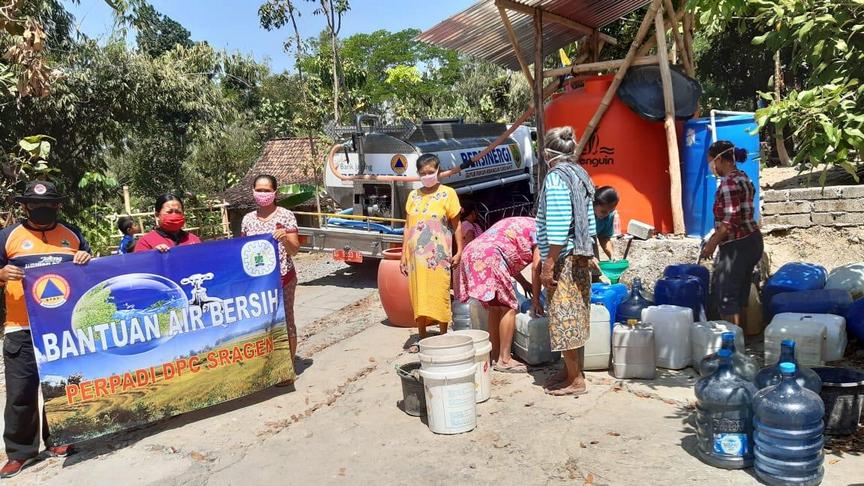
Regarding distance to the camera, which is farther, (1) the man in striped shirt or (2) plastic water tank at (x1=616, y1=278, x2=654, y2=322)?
(2) plastic water tank at (x1=616, y1=278, x2=654, y2=322)

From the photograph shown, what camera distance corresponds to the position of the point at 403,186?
31.6 feet

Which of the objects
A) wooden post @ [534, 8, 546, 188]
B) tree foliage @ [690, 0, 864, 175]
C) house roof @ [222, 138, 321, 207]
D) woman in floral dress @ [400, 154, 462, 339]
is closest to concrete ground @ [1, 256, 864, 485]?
woman in floral dress @ [400, 154, 462, 339]

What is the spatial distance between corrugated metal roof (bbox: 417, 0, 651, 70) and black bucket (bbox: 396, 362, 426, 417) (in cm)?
433

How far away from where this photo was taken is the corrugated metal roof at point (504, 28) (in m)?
7.62

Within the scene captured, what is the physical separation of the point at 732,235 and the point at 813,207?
10.9 feet

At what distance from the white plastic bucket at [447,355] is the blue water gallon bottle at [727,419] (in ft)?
4.62

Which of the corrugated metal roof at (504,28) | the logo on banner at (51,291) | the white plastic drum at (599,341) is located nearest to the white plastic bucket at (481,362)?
the white plastic drum at (599,341)

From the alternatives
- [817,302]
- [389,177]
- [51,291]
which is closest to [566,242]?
[817,302]

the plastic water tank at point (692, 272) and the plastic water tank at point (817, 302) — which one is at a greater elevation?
the plastic water tank at point (692, 272)

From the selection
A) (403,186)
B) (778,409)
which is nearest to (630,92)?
(403,186)

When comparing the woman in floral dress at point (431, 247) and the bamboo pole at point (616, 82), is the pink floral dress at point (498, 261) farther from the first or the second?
the bamboo pole at point (616, 82)

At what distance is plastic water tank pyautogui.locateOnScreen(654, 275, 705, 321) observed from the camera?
19.0 ft

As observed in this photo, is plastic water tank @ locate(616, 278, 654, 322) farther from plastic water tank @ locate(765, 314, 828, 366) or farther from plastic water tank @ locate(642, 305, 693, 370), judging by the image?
plastic water tank @ locate(765, 314, 828, 366)

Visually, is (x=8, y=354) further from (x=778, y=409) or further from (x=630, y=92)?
(x=630, y=92)
